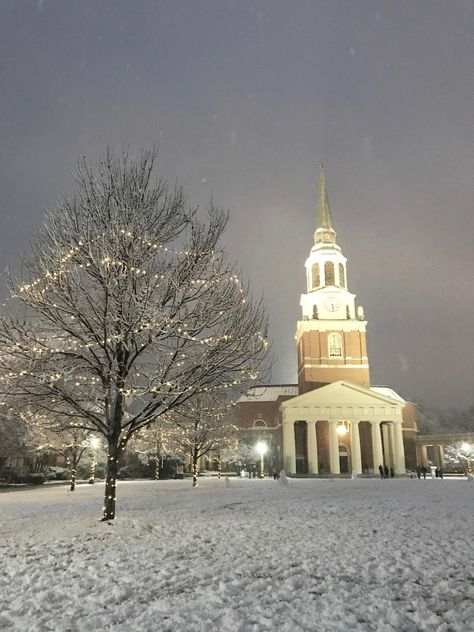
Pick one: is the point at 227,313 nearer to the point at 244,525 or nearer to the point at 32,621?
the point at 244,525

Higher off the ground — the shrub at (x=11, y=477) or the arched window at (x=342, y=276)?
A: the arched window at (x=342, y=276)

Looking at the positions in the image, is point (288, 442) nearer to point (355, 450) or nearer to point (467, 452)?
point (355, 450)

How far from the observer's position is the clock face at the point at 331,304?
65500mm

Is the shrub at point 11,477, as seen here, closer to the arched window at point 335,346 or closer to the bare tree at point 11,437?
the bare tree at point 11,437

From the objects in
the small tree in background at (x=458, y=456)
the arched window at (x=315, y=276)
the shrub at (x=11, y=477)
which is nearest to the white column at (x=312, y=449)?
the small tree in background at (x=458, y=456)

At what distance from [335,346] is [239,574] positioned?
58.6 metres

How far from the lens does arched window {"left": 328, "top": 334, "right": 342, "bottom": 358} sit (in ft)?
212

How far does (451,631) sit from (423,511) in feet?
38.5

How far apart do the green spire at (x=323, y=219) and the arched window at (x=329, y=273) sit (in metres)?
4.44

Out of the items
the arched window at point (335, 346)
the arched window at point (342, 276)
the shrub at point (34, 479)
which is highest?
the arched window at point (342, 276)

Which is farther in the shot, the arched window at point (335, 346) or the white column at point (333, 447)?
the arched window at point (335, 346)

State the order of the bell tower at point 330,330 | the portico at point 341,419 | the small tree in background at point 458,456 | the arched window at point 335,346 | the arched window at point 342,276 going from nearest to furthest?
the portico at point 341,419, the small tree in background at point 458,456, the bell tower at point 330,330, the arched window at point 335,346, the arched window at point 342,276

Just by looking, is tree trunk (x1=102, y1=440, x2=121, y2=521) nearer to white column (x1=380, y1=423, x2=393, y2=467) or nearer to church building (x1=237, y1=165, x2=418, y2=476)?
church building (x1=237, y1=165, x2=418, y2=476)

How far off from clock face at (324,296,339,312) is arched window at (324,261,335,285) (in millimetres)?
3248
